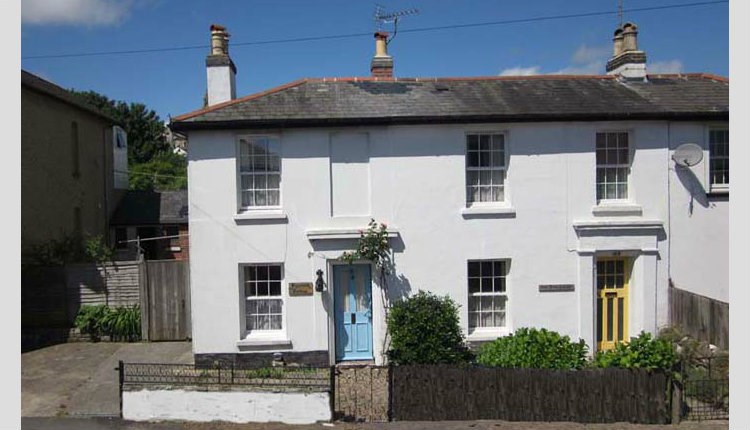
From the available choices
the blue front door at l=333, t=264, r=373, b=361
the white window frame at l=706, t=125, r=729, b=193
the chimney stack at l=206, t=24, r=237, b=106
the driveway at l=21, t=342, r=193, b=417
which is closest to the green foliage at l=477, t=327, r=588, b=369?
the blue front door at l=333, t=264, r=373, b=361

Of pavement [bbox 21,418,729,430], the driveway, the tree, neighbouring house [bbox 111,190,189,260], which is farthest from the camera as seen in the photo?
the tree

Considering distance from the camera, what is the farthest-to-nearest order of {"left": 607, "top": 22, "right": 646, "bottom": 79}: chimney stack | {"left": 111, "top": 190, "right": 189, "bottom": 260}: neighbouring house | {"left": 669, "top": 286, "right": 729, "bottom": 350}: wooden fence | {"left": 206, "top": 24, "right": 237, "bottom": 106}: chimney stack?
1. {"left": 111, "top": 190, "right": 189, "bottom": 260}: neighbouring house
2. {"left": 607, "top": 22, "right": 646, "bottom": 79}: chimney stack
3. {"left": 206, "top": 24, "right": 237, "bottom": 106}: chimney stack
4. {"left": 669, "top": 286, "right": 729, "bottom": 350}: wooden fence

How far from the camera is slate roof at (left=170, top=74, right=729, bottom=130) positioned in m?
11.2

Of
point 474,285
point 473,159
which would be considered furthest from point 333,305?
point 473,159

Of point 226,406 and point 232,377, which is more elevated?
point 232,377

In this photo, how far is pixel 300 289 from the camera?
1130cm

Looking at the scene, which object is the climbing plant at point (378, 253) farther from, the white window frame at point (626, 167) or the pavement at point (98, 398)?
the white window frame at point (626, 167)

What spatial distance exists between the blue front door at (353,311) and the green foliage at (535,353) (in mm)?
2871

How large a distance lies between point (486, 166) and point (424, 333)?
166 inches

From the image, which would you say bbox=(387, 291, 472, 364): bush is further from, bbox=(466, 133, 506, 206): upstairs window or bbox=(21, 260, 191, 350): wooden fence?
bbox=(21, 260, 191, 350): wooden fence

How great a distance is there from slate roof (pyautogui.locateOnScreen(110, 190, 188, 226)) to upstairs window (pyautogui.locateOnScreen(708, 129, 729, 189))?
22059 millimetres

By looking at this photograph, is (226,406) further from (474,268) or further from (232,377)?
(474,268)

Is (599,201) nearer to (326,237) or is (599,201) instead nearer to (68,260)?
(326,237)

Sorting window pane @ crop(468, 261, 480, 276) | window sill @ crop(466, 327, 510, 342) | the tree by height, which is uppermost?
the tree
